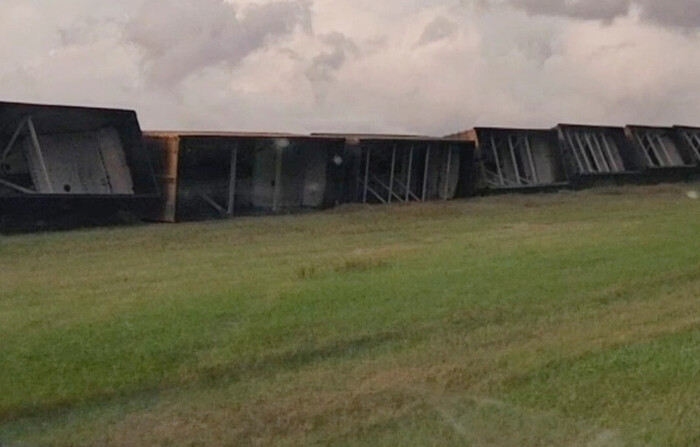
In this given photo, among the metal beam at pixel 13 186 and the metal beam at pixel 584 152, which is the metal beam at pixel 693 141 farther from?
the metal beam at pixel 13 186

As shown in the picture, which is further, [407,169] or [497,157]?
[497,157]

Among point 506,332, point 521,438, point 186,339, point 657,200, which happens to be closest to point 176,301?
point 186,339

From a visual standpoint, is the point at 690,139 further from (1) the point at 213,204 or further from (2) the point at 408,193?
(1) the point at 213,204

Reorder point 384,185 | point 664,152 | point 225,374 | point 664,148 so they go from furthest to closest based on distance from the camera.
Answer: point 664,148, point 664,152, point 384,185, point 225,374

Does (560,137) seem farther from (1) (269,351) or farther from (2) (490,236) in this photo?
(1) (269,351)

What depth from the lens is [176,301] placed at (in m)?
10.6

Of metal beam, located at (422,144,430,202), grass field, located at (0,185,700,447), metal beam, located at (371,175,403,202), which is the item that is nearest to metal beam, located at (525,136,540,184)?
metal beam, located at (422,144,430,202)

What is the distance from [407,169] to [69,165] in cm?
1026

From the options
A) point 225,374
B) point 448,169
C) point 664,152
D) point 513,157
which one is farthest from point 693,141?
point 225,374

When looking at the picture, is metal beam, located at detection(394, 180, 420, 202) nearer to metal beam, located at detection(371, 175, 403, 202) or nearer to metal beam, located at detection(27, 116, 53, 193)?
metal beam, located at detection(371, 175, 403, 202)

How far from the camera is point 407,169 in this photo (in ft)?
92.8

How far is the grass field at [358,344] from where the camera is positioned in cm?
650

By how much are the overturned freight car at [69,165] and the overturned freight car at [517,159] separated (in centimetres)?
1139

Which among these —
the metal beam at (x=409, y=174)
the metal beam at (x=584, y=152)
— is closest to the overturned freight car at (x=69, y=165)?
the metal beam at (x=409, y=174)
